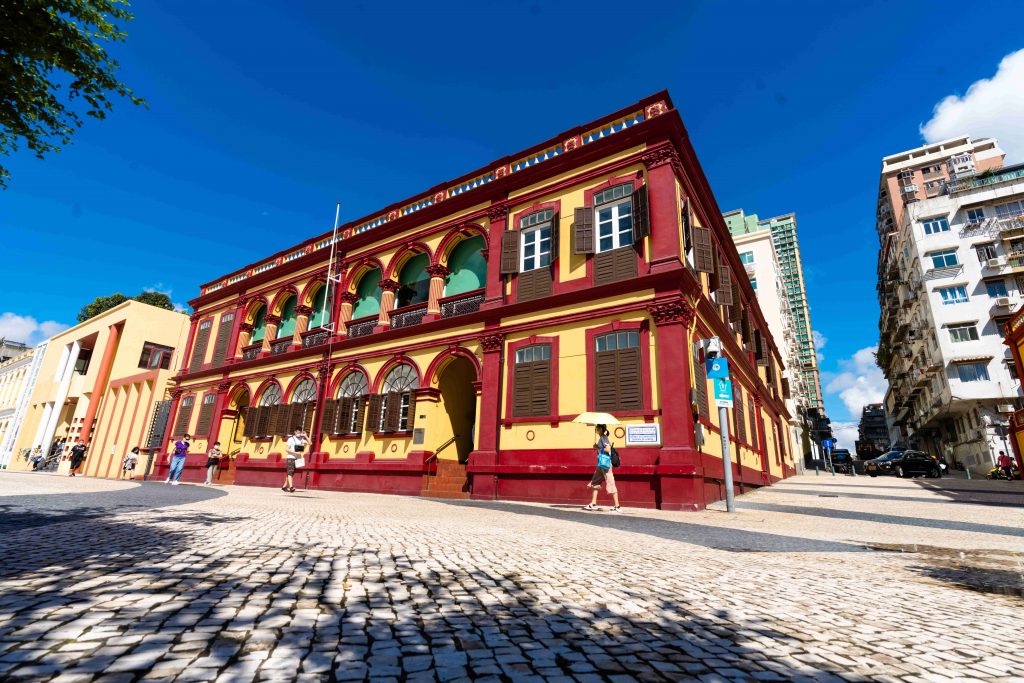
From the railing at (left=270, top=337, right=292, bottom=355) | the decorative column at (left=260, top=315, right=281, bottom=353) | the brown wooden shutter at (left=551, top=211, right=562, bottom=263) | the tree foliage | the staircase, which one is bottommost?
the staircase

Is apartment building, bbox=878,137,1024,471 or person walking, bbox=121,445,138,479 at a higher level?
apartment building, bbox=878,137,1024,471

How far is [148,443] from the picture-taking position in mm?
26703

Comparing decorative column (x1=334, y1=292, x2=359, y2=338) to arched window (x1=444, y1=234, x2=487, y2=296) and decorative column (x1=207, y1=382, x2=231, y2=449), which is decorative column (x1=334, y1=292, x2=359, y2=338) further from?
decorative column (x1=207, y1=382, x2=231, y2=449)

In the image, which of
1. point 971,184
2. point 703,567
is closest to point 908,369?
point 971,184

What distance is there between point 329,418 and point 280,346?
20.5 ft

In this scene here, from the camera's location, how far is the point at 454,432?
1695cm

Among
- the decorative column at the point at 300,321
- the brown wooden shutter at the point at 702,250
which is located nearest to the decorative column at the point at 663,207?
the brown wooden shutter at the point at 702,250

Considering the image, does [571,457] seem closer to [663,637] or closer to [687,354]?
[687,354]

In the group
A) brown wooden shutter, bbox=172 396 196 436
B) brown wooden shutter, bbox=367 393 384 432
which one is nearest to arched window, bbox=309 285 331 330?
brown wooden shutter, bbox=367 393 384 432

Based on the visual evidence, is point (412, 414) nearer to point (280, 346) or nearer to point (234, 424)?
point (280, 346)

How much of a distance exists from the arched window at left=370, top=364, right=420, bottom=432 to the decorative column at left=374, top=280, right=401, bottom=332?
80.7 inches

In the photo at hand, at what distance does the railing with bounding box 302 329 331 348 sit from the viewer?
2064 centimetres

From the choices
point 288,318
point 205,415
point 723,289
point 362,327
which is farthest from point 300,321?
point 723,289

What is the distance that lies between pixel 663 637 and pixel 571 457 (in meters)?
10.4
